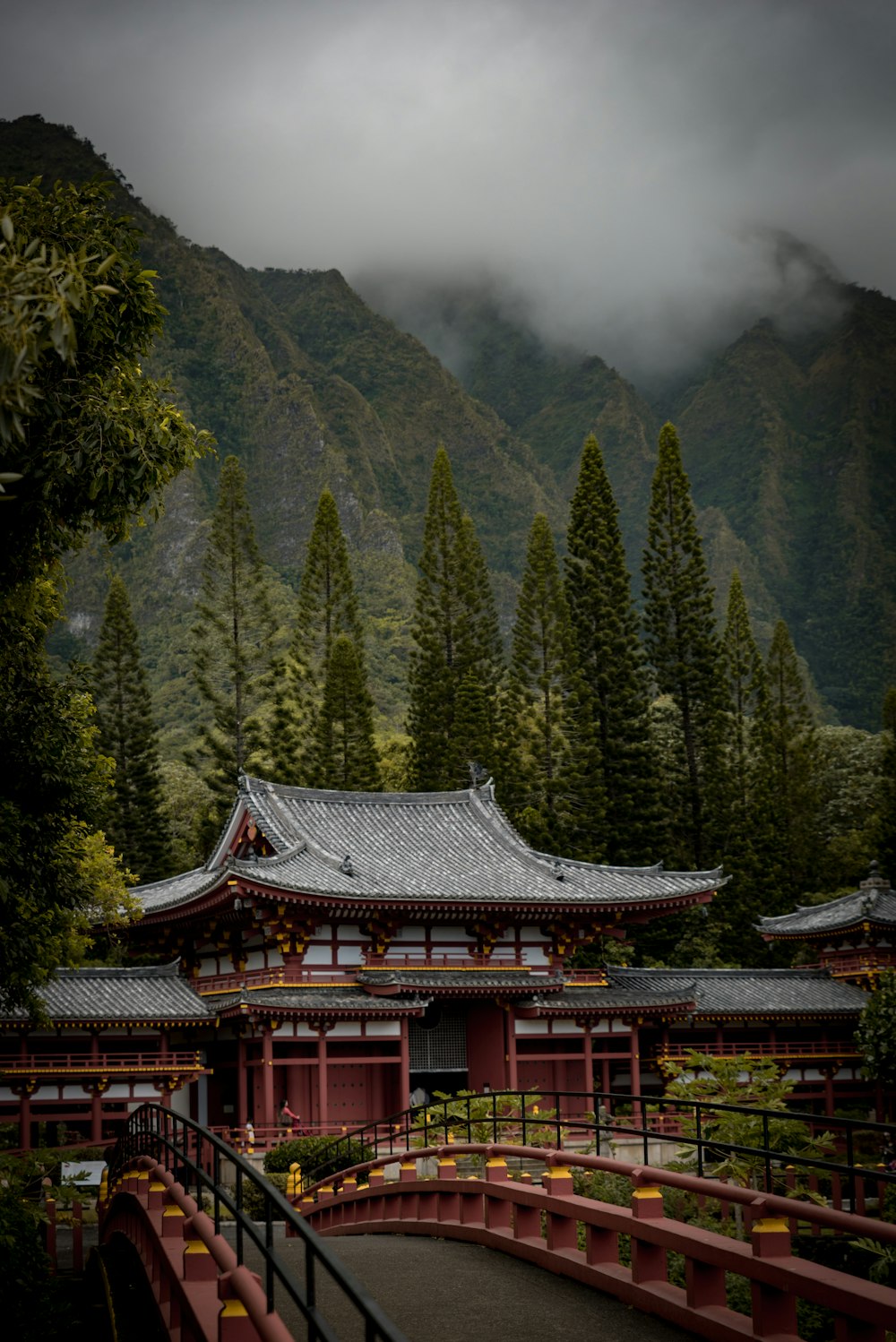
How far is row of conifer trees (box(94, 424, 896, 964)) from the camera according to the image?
42.0 m

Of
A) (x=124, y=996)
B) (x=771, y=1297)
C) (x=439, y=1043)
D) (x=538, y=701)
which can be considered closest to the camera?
(x=771, y=1297)

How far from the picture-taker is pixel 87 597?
88.4 m

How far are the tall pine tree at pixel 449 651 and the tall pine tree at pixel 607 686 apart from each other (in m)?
3.22

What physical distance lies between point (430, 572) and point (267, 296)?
107785 millimetres

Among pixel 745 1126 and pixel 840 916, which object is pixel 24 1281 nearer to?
pixel 745 1126

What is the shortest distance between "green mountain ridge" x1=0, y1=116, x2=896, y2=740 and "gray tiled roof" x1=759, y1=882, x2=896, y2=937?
39448 millimetres

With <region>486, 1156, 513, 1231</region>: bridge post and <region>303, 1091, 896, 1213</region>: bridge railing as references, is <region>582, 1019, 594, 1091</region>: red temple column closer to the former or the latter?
<region>303, 1091, 896, 1213</region>: bridge railing

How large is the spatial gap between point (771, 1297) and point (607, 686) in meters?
37.5

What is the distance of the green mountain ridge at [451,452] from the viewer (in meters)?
89.9

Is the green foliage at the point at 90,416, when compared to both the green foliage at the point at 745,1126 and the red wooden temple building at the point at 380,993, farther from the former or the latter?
the red wooden temple building at the point at 380,993

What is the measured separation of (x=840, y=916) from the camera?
33.8 m

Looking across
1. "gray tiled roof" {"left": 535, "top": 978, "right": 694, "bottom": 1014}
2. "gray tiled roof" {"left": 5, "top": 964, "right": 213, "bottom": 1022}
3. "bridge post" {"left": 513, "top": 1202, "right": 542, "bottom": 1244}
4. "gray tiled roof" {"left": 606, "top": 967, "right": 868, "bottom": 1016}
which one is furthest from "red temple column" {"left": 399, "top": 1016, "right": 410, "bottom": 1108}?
"bridge post" {"left": 513, "top": 1202, "right": 542, "bottom": 1244}

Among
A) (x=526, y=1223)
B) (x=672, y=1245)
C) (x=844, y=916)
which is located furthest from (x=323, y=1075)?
(x=672, y=1245)

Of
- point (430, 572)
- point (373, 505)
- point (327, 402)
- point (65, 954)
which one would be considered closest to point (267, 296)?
point (327, 402)
